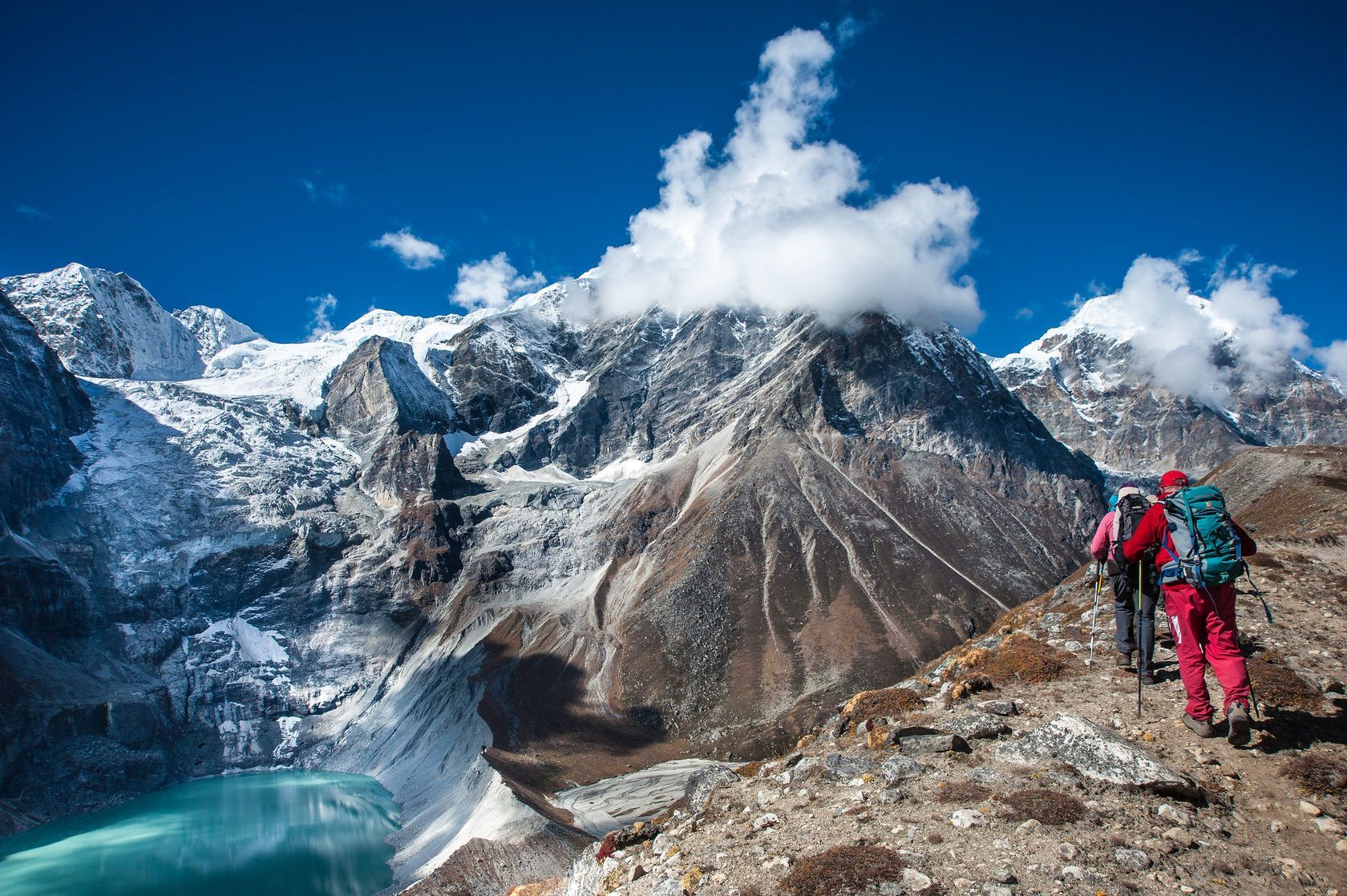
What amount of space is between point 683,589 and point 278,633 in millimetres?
87426

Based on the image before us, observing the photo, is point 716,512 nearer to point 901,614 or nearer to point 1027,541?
point 901,614

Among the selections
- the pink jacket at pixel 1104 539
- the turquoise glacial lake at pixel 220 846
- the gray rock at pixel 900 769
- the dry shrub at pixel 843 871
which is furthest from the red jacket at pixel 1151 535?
the turquoise glacial lake at pixel 220 846

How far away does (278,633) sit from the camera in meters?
158

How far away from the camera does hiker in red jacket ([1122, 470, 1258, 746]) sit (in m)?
10.4

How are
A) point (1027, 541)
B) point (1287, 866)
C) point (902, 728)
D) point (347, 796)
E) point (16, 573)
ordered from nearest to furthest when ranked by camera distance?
1. point (1287, 866)
2. point (902, 728)
3. point (347, 796)
4. point (16, 573)
5. point (1027, 541)

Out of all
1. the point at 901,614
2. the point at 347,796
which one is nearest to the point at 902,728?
the point at 347,796

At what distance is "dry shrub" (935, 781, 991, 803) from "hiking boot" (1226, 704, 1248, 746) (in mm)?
3414

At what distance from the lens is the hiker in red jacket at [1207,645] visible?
1044 centimetres

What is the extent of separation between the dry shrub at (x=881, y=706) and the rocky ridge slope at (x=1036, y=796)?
58 mm

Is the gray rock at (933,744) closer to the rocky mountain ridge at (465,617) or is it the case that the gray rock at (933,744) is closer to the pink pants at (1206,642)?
the pink pants at (1206,642)

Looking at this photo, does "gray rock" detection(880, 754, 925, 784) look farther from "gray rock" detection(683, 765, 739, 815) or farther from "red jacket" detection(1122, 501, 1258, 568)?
"red jacket" detection(1122, 501, 1258, 568)

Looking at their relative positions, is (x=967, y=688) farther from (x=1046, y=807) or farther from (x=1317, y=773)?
(x=1317, y=773)

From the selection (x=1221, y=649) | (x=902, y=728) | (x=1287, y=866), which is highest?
(x=1221, y=649)

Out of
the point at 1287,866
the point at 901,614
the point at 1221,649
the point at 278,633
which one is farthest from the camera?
the point at 278,633
